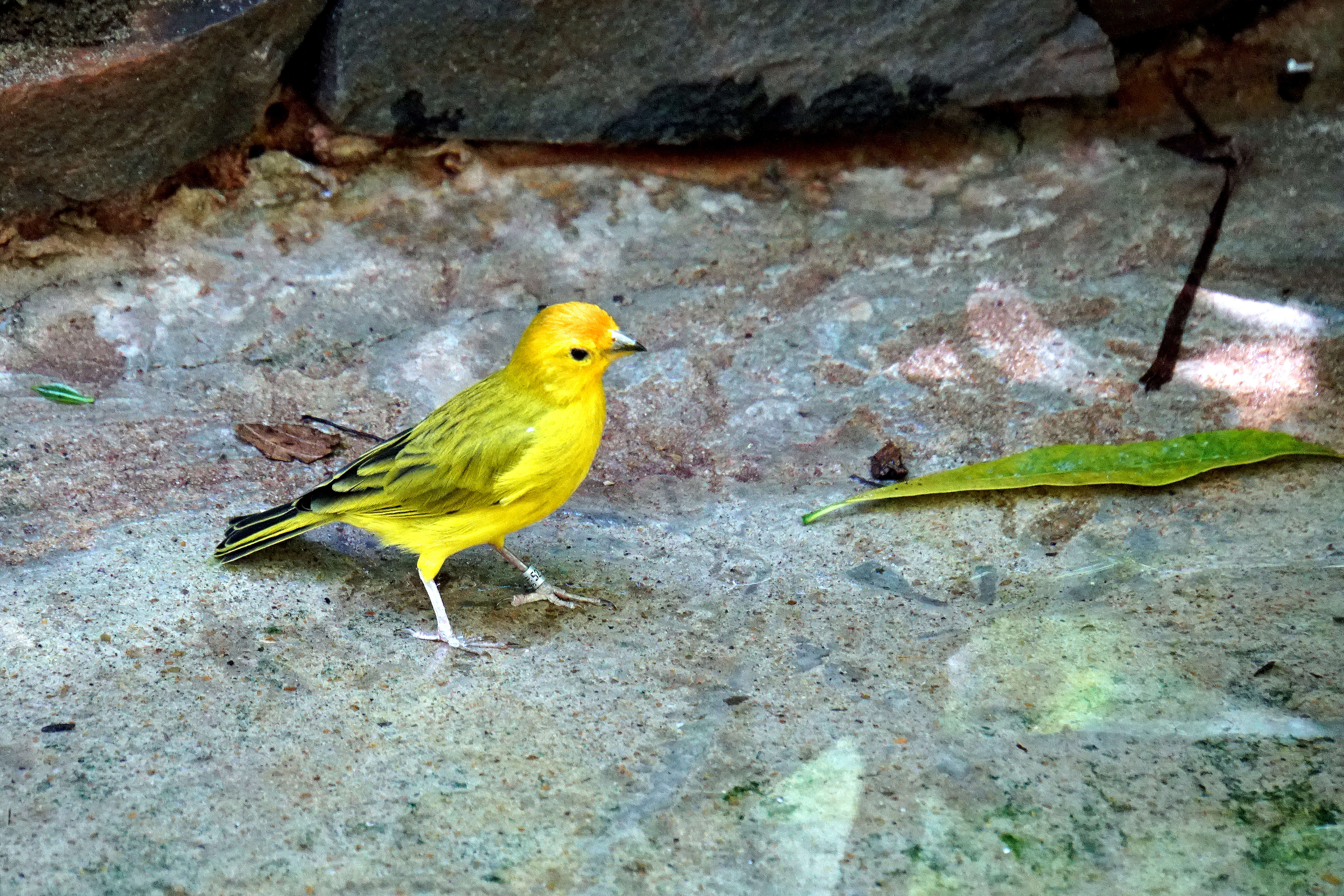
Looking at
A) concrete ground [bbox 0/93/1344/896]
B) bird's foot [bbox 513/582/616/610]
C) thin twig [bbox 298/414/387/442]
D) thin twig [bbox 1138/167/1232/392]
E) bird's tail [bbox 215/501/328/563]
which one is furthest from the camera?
thin twig [bbox 1138/167/1232/392]

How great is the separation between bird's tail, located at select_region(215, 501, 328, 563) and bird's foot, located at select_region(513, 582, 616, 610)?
587 millimetres

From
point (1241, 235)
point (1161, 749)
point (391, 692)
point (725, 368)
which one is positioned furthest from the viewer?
point (1241, 235)

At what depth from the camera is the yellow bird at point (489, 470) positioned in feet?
10.8

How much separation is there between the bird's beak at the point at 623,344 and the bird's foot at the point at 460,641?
84 cm

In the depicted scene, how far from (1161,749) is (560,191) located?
3341 millimetres

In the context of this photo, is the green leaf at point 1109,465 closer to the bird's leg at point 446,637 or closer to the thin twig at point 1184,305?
the thin twig at point 1184,305

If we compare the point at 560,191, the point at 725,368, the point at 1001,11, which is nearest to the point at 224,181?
the point at 560,191

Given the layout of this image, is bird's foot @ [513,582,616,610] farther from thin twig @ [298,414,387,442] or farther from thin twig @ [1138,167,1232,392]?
thin twig @ [1138,167,1232,392]

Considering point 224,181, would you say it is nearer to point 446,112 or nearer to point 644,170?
point 446,112

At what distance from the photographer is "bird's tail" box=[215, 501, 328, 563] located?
3.28 m

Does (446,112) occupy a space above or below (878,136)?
above

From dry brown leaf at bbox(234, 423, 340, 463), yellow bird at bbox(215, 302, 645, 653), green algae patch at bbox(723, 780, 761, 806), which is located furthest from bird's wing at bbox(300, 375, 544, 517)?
green algae patch at bbox(723, 780, 761, 806)

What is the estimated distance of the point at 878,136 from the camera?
5.47 m

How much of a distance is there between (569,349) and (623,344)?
15 cm
